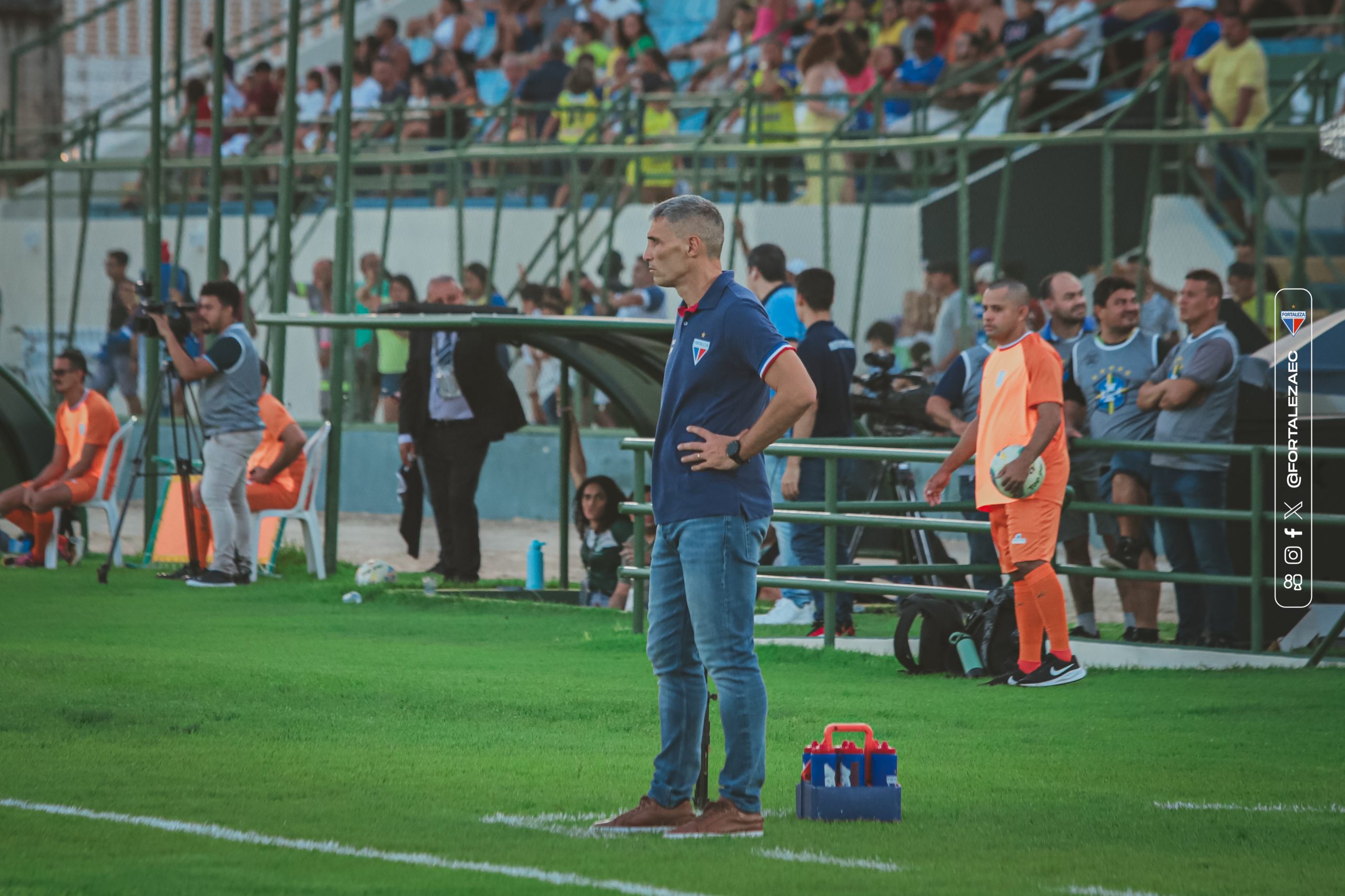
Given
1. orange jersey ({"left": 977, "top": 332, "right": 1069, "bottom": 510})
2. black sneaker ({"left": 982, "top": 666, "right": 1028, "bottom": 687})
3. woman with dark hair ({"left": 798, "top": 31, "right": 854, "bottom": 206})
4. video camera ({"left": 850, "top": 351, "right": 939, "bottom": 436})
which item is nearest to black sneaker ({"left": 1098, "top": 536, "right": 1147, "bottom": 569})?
black sneaker ({"left": 982, "top": 666, "right": 1028, "bottom": 687})

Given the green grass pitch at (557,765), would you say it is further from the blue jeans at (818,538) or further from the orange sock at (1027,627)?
the blue jeans at (818,538)

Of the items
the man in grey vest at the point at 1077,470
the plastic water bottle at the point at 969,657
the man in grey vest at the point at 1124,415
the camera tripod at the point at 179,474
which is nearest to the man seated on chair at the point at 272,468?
the camera tripod at the point at 179,474

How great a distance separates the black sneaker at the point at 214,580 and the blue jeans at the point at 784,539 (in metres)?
3.81

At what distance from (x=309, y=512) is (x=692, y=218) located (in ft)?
30.8

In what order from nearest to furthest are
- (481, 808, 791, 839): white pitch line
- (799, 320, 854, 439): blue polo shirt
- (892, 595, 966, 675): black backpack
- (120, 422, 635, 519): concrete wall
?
(481, 808, 791, 839): white pitch line → (892, 595, 966, 675): black backpack → (799, 320, 854, 439): blue polo shirt → (120, 422, 635, 519): concrete wall

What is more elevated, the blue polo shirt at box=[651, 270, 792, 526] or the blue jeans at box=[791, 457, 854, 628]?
the blue polo shirt at box=[651, 270, 792, 526]

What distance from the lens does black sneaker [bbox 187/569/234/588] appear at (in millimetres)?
14859

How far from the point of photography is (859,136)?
19.4 m

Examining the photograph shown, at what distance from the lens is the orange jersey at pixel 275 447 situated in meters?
15.6

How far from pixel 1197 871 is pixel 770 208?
43.2 ft

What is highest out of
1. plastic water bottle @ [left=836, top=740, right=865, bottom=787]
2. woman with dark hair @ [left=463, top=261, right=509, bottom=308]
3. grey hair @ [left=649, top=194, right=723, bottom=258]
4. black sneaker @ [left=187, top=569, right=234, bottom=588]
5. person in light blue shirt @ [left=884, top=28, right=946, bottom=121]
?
person in light blue shirt @ [left=884, top=28, right=946, bottom=121]

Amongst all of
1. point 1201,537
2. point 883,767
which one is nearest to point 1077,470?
point 1201,537

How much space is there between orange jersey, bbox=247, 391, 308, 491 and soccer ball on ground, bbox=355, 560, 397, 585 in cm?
117

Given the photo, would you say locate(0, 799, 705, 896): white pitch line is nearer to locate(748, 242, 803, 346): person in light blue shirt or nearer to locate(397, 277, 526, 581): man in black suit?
locate(748, 242, 803, 346): person in light blue shirt
